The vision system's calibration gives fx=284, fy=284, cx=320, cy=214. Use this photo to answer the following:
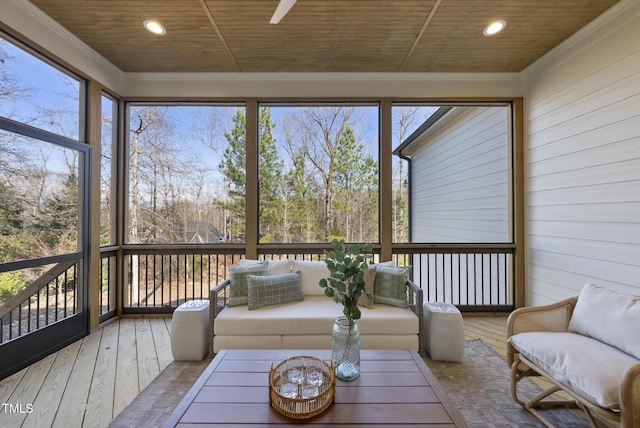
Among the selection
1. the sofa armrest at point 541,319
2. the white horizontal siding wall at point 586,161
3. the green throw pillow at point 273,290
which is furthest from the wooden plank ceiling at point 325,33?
the sofa armrest at point 541,319

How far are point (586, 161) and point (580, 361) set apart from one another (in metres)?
2.17

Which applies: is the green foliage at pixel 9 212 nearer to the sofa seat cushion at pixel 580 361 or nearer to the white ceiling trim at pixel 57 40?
the white ceiling trim at pixel 57 40

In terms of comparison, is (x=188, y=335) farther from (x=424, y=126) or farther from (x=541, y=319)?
(x=424, y=126)

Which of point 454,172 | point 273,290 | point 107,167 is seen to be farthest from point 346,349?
point 454,172

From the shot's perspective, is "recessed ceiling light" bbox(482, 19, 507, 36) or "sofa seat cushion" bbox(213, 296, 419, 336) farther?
"recessed ceiling light" bbox(482, 19, 507, 36)

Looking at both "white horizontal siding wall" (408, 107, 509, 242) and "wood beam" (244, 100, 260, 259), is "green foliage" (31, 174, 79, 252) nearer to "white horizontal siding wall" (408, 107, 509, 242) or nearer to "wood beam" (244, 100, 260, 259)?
"wood beam" (244, 100, 260, 259)

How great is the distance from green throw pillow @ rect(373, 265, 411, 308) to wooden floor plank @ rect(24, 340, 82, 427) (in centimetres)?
259

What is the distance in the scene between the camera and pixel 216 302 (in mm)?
2625

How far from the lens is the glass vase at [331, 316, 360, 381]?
160 cm

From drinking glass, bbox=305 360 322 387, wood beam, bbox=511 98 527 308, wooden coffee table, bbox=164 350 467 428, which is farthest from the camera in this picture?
wood beam, bbox=511 98 527 308

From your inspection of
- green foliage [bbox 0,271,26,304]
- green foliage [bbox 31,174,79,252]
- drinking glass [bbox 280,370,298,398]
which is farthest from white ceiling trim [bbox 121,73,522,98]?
drinking glass [bbox 280,370,298,398]

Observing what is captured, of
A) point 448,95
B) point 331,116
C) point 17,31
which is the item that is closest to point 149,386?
point 17,31

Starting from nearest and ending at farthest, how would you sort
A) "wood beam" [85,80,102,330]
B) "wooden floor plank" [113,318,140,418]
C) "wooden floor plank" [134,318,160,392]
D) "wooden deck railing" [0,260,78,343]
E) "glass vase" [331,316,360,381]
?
"glass vase" [331,316,360,381] → "wooden floor plank" [113,318,140,418] → "wooden floor plank" [134,318,160,392] → "wooden deck railing" [0,260,78,343] → "wood beam" [85,80,102,330]

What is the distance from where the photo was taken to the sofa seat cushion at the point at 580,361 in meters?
1.40
